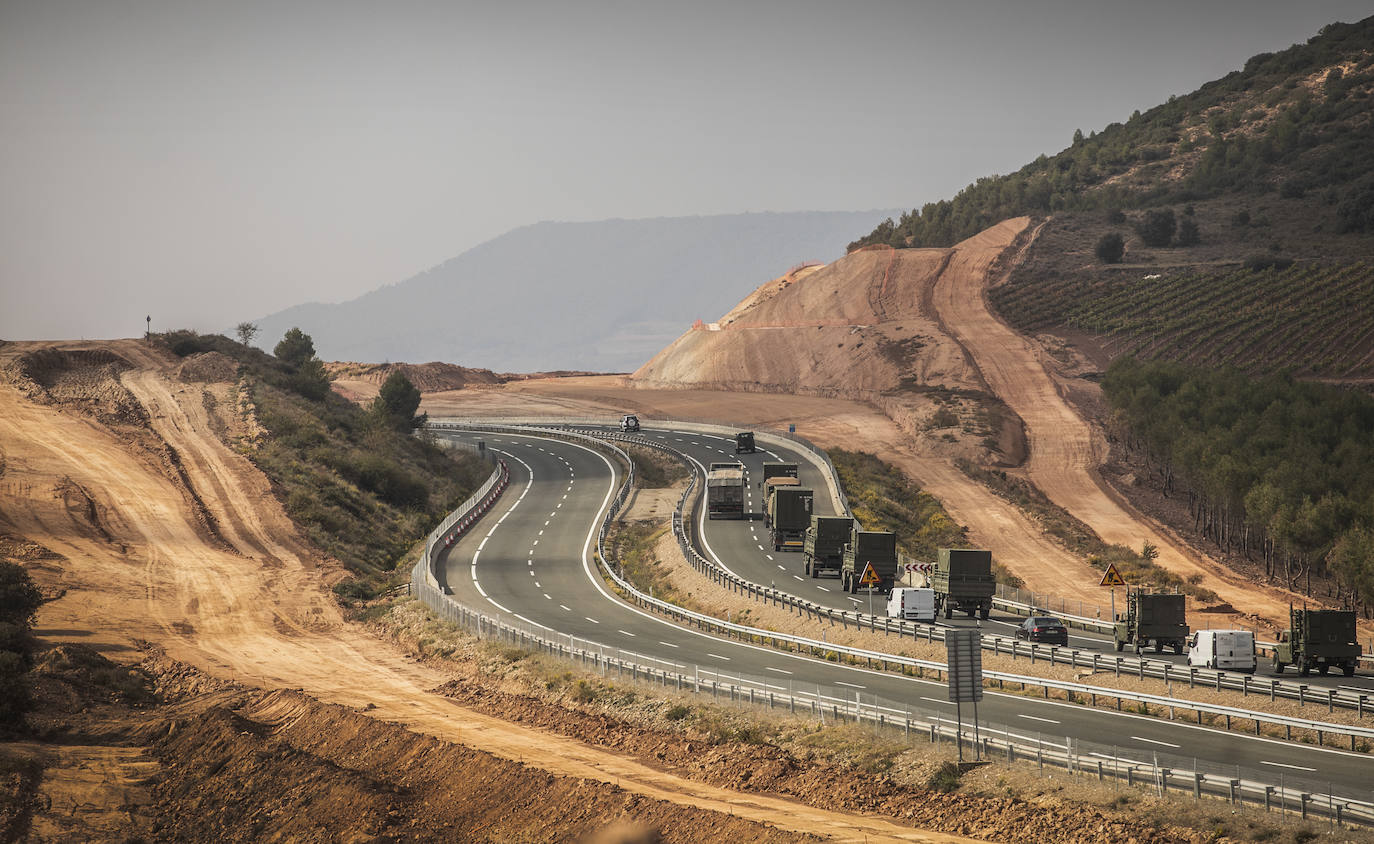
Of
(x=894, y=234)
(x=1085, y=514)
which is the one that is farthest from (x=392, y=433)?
(x=894, y=234)

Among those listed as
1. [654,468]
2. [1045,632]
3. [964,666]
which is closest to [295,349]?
[654,468]

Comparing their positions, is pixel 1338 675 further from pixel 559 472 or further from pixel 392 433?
pixel 392 433

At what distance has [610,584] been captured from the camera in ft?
173

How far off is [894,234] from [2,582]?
522 ft

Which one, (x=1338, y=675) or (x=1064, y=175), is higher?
(x=1064, y=175)

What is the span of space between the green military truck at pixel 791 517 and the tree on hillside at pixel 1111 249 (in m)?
97.5

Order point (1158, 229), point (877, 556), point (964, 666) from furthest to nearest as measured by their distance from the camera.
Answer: point (1158, 229) < point (877, 556) < point (964, 666)

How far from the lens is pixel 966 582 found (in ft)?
143

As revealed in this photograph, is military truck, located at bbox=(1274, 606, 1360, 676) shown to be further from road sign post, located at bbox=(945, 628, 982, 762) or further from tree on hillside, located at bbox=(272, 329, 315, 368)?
tree on hillside, located at bbox=(272, 329, 315, 368)

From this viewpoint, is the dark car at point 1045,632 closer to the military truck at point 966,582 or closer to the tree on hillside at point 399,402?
the military truck at point 966,582

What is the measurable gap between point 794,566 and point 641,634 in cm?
1475

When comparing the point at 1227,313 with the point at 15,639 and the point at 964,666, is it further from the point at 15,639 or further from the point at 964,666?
the point at 15,639

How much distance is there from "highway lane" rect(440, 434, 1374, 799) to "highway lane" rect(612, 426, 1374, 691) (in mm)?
5480

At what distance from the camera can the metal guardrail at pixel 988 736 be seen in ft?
64.8
